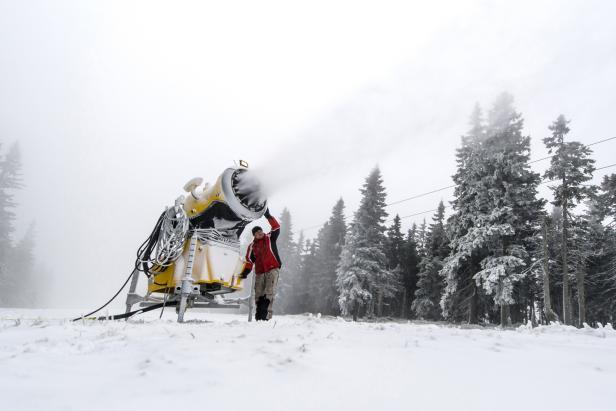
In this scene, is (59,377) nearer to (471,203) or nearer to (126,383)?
(126,383)

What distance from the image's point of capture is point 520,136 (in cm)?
2512

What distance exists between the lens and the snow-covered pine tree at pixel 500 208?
870 inches

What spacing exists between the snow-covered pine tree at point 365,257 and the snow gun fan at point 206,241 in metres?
24.6

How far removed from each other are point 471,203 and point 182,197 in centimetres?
2091

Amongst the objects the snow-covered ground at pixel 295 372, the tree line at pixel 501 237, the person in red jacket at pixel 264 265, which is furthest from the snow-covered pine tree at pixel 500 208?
the snow-covered ground at pixel 295 372

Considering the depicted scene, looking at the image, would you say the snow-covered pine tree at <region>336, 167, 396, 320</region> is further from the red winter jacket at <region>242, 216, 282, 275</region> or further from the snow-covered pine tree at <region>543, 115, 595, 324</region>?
the red winter jacket at <region>242, 216, 282, 275</region>

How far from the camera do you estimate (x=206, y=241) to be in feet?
26.6

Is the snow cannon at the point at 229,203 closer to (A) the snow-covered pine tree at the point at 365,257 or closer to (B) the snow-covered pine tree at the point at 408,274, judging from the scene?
(A) the snow-covered pine tree at the point at 365,257

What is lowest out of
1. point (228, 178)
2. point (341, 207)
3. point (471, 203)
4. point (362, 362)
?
point (362, 362)

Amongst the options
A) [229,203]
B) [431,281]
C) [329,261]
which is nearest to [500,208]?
[431,281]

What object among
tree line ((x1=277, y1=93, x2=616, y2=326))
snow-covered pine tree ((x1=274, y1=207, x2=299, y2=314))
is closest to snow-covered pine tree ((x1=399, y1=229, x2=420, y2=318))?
tree line ((x1=277, y1=93, x2=616, y2=326))

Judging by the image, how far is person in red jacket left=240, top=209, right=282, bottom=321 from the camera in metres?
8.24

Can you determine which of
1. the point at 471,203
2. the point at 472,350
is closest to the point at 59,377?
the point at 472,350

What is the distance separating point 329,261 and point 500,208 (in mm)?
26074
